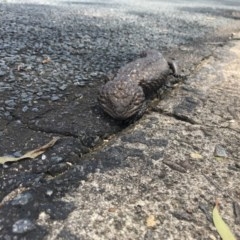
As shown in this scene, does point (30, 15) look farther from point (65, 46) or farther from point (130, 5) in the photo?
point (130, 5)

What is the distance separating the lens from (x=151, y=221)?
173 cm

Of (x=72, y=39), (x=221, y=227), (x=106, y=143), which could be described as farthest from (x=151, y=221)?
(x=72, y=39)

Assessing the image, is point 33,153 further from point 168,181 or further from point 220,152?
point 220,152

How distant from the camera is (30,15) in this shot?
17.1 feet

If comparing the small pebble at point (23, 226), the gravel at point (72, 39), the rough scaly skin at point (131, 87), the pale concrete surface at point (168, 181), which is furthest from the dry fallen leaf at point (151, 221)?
the gravel at point (72, 39)

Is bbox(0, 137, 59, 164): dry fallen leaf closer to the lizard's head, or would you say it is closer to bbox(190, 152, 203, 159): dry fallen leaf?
the lizard's head

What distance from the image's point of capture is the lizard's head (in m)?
2.60

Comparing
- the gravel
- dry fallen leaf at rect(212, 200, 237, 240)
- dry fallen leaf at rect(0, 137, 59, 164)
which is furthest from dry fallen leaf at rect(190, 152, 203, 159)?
the gravel

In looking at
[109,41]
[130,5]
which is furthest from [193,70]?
[130,5]

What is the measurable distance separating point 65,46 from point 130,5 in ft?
12.5

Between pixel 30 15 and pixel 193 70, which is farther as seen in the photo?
pixel 30 15

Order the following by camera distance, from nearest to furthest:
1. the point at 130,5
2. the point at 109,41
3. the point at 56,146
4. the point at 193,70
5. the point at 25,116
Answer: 1. the point at 56,146
2. the point at 25,116
3. the point at 193,70
4. the point at 109,41
5. the point at 130,5

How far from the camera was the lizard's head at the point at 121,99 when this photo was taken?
8.52 ft

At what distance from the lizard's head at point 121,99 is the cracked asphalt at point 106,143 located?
84 millimetres
